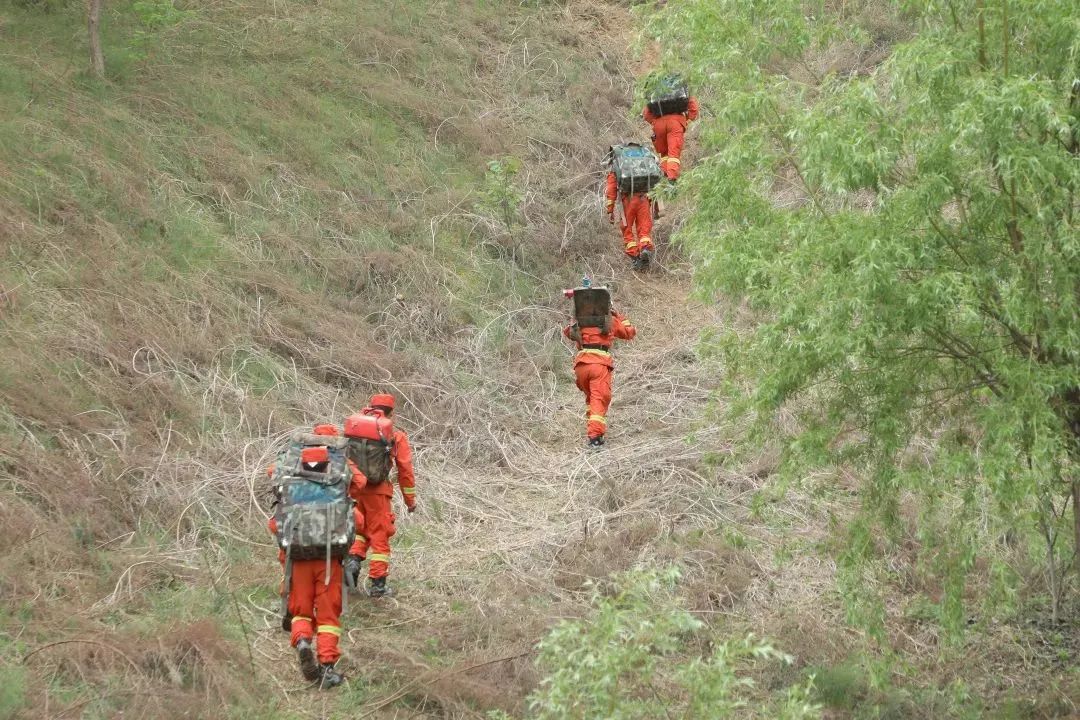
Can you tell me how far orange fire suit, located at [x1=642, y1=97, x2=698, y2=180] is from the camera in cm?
1534

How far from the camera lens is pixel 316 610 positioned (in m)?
7.62

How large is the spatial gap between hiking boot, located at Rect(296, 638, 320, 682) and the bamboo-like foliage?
3238 millimetres

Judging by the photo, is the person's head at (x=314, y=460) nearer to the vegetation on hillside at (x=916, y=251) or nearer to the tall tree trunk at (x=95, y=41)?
the vegetation on hillside at (x=916, y=251)

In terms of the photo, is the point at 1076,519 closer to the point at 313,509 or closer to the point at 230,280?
the point at 313,509

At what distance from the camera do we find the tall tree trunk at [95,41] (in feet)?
46.2

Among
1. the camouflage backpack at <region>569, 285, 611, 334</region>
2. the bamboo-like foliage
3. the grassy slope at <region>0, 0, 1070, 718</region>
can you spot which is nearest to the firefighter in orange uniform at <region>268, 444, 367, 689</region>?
the grassy slope at <region>0, 0, 1070, 718</region>

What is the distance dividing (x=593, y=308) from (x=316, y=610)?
505cm

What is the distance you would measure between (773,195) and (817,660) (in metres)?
7.17

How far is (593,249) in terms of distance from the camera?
15.2m

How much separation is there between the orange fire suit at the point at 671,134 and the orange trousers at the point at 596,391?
452cm

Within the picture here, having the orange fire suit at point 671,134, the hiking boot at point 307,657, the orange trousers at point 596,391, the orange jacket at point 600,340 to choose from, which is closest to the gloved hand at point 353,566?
the hiking boot at point 307,657

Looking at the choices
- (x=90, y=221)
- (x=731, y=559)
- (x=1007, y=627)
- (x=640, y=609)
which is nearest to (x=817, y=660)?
(x=731, y=559)

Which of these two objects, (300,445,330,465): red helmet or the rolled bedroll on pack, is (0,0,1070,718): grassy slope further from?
(300,445,330,465): red helmet

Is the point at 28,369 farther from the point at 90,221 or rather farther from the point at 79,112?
the point at 79,112
